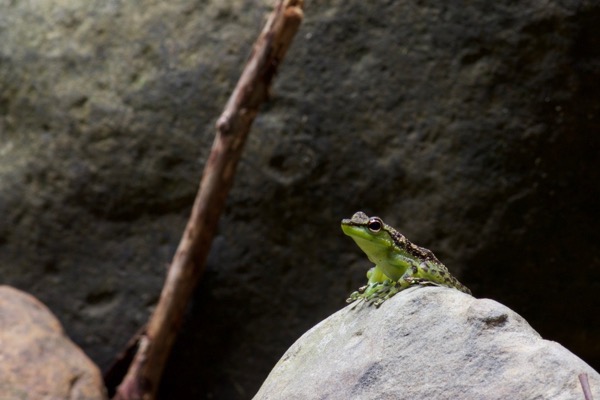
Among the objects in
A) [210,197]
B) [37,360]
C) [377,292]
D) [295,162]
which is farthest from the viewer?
[295,162]

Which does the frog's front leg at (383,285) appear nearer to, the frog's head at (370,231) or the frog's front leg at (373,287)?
the frog's front leg at (373,287)

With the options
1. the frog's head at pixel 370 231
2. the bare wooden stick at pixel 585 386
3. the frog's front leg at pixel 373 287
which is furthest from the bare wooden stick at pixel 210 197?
the bare wooden stick at pixel 585 386

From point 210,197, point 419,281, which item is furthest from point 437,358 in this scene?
point 210,197

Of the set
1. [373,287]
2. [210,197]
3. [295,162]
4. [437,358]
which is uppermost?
[437,358]

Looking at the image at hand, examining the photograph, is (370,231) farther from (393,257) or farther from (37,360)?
(37,360)

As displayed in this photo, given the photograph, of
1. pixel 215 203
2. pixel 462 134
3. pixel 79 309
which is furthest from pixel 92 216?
pixel 462 134

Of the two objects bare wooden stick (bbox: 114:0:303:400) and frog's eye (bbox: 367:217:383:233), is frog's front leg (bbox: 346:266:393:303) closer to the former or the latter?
frog's eye (bbox: 367:217:383:233)

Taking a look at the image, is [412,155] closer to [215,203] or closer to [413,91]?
[413,91]
